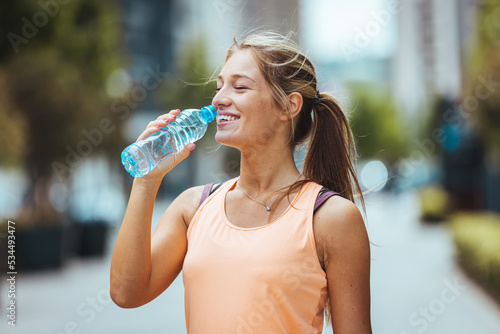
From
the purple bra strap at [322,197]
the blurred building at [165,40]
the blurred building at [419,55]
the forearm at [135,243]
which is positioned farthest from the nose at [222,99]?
the blurred building at [419,55]

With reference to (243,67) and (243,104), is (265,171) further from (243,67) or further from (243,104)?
(243,67)

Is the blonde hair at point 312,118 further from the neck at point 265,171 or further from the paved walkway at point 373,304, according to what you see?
the paved walkway at point 373,304

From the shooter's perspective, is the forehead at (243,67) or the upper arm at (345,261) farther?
the forehead at (243,67)

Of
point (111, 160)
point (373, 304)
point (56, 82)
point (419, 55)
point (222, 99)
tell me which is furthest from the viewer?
point (419, 55)

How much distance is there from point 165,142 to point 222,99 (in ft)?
0.99

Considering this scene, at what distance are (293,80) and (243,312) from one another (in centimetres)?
83

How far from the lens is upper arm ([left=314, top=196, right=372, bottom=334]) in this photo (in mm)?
1873

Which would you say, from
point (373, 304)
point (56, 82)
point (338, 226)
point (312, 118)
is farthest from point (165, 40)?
point (338, 226)

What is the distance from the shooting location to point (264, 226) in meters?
1.94

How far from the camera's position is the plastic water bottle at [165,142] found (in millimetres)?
2016

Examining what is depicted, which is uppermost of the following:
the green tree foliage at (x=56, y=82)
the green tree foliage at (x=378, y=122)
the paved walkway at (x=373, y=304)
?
the green tree foliage at (x=56, y=82)

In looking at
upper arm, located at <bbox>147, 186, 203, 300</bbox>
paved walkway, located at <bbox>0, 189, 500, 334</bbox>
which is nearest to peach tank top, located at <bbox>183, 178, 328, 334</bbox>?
upper arm, located at <bbox>147, 186, 203, 300</bbox>

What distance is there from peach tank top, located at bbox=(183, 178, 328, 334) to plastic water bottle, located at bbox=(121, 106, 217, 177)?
323 millimetres

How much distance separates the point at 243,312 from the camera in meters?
1.84
